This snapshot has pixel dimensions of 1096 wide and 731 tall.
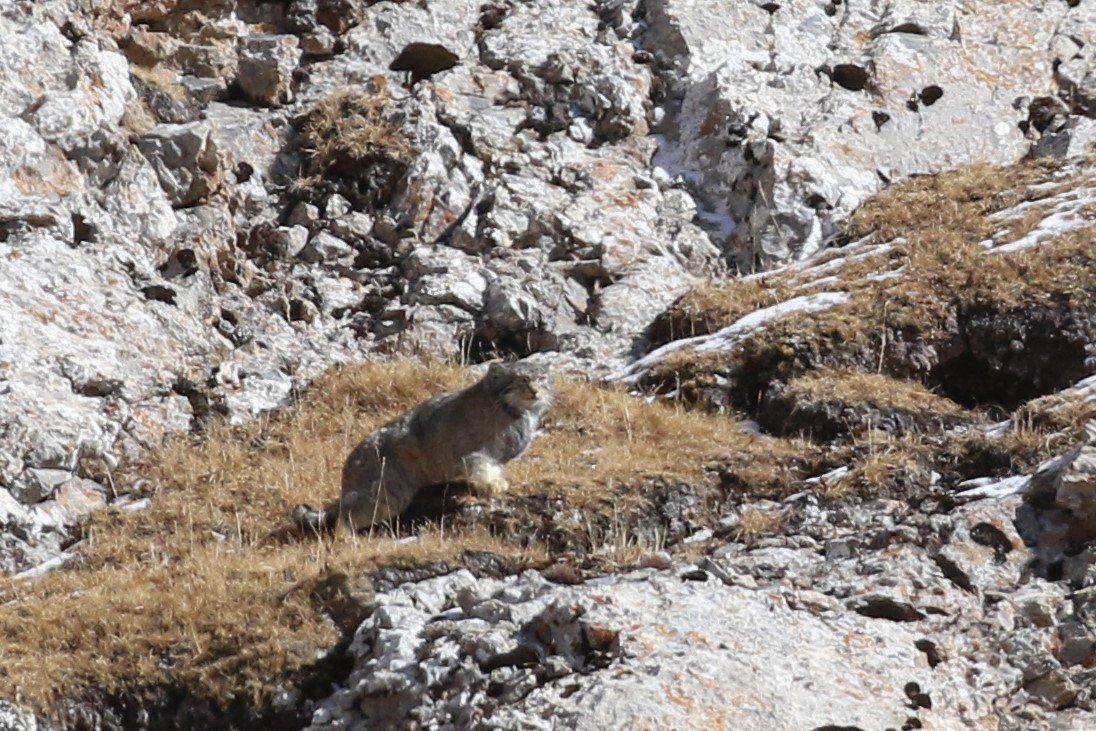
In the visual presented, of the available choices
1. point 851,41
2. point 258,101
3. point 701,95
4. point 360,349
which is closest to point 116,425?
point 360,349

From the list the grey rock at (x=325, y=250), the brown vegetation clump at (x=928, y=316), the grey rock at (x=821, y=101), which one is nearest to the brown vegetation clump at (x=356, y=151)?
the grey rock at (x=325, y=250)

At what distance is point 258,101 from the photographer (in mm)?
19547

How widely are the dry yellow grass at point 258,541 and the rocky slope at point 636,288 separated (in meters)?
0.39

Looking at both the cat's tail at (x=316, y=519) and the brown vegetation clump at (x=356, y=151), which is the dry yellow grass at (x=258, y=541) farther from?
the brown vegetation clump at (x=356, y=151)

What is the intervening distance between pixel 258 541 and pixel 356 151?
762 centimetres

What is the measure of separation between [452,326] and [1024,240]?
258 inches

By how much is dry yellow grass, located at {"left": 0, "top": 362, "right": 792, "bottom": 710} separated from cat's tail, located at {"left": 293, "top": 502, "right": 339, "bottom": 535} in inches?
7.0

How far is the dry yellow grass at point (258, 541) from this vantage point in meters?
9.88

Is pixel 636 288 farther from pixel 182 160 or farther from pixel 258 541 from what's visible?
pixel 258 541

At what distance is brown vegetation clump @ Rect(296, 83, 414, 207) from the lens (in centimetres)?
1853

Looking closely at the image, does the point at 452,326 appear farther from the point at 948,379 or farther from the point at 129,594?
the point at 129,594

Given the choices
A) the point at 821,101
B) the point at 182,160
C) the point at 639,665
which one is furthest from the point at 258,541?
the point at 821,101

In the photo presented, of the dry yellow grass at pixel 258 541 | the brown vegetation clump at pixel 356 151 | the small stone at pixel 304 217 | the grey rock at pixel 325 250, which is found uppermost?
the brown vegetation clump at pixel 356 151

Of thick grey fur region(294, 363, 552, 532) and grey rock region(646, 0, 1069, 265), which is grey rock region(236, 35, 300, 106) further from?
thick grey fur region(294, 363, 552, 532)
